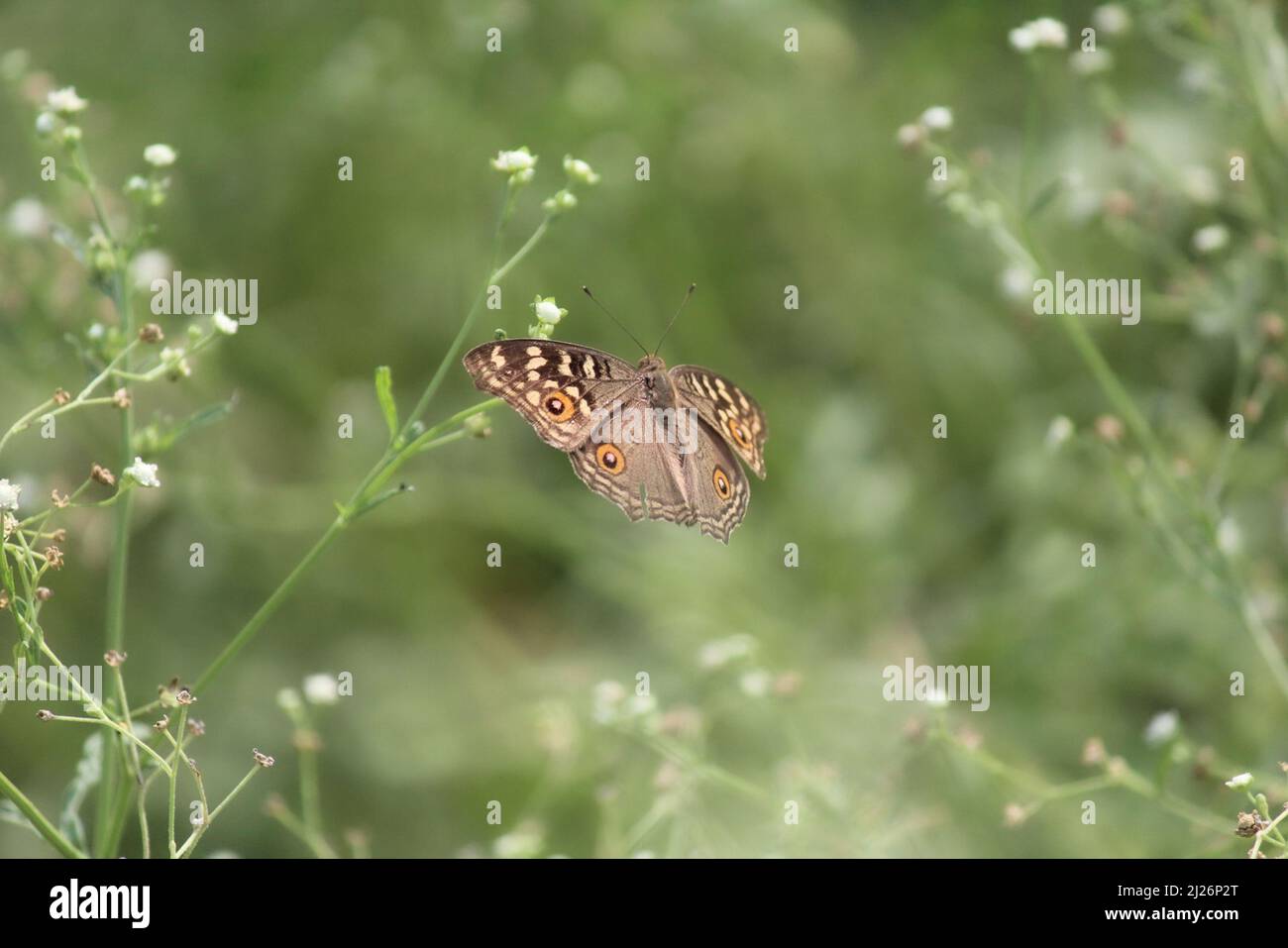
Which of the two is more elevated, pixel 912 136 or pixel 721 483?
pixel 912 136

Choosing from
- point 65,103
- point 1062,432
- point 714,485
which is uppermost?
point 65,103

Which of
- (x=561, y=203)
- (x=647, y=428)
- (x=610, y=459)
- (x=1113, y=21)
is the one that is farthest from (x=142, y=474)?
(x=1113, y=21)

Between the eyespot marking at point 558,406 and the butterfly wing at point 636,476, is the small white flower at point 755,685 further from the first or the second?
the eyespot marking at point 558,406

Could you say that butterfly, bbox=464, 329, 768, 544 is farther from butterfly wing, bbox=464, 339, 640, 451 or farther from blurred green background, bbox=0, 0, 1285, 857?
blurred green background, bbox=0, 0, 1285, 857

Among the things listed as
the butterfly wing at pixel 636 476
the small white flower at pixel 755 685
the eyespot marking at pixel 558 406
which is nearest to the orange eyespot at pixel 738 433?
the butterfly wing at pixel 636 476

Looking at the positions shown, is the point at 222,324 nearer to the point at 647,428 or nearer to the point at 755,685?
the point at 647,428
